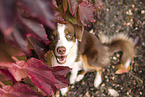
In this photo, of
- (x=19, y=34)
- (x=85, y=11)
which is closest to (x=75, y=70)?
(x=85, y=11)

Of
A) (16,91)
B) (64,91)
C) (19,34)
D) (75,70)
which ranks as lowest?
(64,91)

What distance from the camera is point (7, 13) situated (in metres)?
0.26

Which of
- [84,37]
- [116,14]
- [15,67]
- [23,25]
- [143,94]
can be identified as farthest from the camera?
[116,14]

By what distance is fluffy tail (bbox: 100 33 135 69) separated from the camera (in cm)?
144


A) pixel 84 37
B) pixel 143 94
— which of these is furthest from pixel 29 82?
pixel 143 94

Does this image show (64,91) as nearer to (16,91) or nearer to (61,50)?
(61,50)

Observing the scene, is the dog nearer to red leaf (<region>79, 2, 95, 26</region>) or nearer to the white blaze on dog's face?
the white blaze on dog's face

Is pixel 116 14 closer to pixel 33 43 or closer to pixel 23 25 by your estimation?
pixel 33 43

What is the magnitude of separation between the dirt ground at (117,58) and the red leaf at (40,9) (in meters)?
1.39

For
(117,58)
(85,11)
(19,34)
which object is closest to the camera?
(19,34)

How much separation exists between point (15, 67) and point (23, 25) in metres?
0.29

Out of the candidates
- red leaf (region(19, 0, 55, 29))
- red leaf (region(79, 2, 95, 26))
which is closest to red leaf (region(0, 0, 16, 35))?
red leaf (region(19, 0, 55, 29))

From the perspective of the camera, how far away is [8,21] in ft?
0.86

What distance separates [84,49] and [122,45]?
0.42 meters
